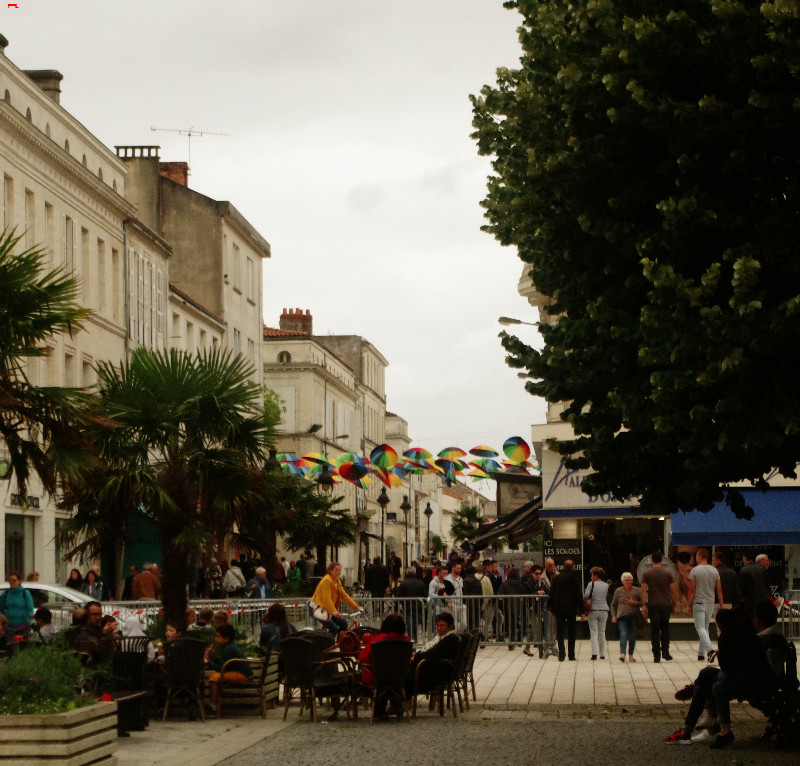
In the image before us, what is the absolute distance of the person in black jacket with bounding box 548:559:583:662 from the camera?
25438 millimetres

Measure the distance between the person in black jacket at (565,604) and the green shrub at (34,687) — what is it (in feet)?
48.5

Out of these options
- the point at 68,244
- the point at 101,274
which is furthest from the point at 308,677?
the point at 101,274

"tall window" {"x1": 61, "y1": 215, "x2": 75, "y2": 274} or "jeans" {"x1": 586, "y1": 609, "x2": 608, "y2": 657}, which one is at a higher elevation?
"tall window" {"x1": 61, "y1": 215, "x2": 75, "y2": 274}

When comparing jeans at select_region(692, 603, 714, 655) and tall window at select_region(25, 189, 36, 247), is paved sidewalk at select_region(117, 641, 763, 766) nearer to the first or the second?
jeans at select_region(692, 603, 714, 655)

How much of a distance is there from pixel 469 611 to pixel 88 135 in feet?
83.8

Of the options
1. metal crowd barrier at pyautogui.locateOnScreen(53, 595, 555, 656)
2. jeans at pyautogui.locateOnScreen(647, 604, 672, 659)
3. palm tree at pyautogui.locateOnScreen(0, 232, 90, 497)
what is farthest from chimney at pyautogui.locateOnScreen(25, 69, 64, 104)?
palm tree at pyautogui.locateOnScreen(0, 232, 90, 497)

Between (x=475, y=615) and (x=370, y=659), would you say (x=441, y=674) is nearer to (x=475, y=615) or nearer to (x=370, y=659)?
(x=370, y=659)

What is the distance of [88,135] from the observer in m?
47.1

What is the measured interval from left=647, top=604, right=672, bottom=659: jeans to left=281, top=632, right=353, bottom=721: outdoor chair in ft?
30.2

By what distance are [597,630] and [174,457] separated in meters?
8.95

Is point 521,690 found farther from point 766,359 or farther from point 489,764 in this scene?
point 766,359

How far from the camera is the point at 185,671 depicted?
16250 mm

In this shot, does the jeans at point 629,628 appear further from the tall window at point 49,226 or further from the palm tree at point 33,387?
the tall window at point 49,226

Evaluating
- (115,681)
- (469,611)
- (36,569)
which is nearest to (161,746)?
(115,681)
